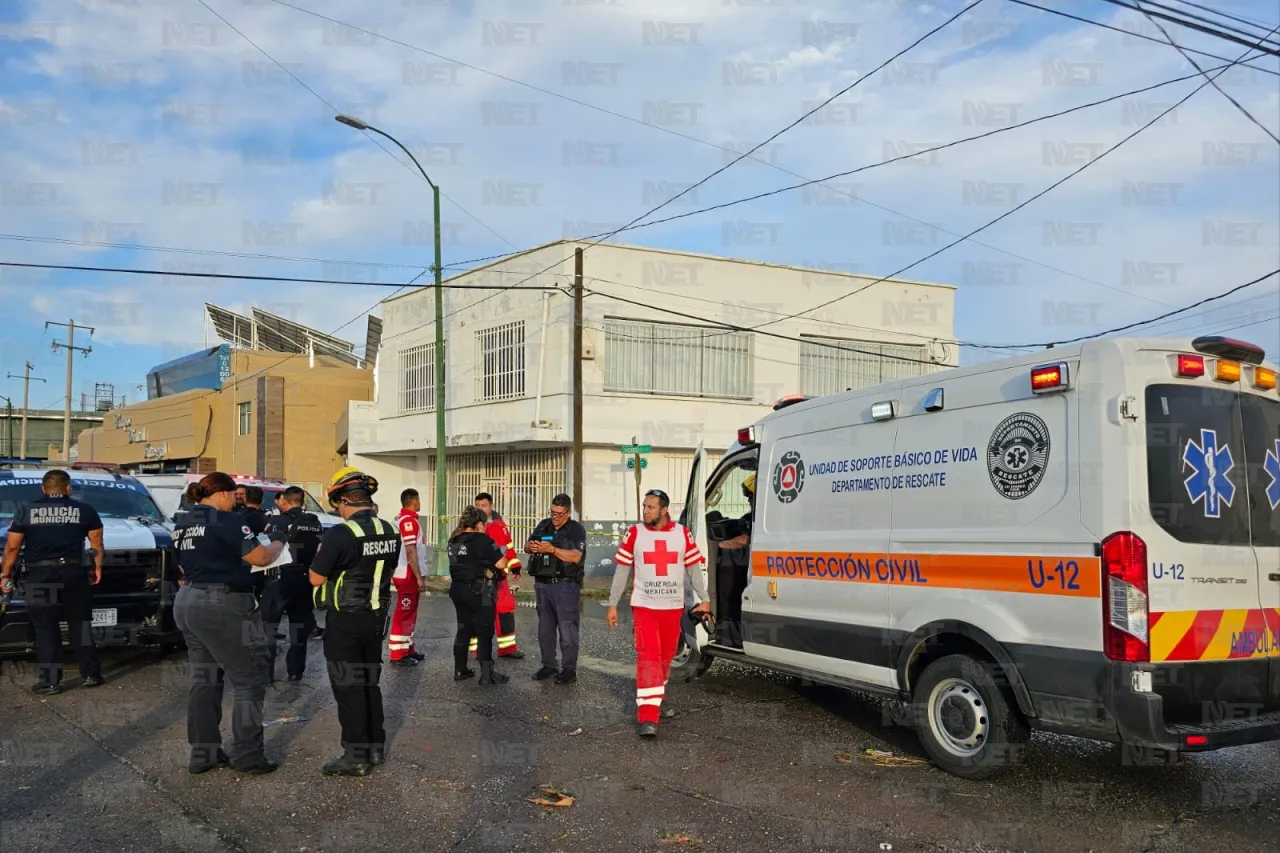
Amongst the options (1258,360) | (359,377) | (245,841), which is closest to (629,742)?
(245,841)

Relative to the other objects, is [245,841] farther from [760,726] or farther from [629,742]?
[760,726]

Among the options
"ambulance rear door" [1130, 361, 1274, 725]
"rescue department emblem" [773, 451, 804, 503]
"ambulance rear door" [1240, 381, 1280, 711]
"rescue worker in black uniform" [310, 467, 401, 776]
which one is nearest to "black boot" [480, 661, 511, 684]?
"rescue worker in black uniform" [310, 467, 401, 776]

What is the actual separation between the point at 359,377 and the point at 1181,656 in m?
33.2

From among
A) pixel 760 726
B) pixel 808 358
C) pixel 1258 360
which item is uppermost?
pixel 808 358

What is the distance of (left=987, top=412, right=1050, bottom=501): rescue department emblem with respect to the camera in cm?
532

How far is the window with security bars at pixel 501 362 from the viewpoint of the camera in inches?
881

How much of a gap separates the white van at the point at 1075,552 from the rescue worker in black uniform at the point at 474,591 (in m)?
3.35

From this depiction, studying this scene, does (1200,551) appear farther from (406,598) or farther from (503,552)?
(406,598)

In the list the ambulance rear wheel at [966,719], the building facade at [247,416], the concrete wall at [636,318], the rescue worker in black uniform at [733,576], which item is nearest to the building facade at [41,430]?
the building facade at [247,416]

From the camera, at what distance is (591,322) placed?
21.4 m

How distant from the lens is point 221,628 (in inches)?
228

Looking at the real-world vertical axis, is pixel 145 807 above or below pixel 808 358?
below

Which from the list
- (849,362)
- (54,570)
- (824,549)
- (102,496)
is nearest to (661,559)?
(824,549)

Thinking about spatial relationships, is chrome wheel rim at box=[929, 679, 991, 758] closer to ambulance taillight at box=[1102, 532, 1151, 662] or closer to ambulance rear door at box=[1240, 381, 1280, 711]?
ambulance taillight at box=[1102, 532, 1151, 662]
